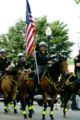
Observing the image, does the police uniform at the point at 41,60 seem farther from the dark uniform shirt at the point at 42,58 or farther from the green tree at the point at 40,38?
the green tree at the point at 40,38

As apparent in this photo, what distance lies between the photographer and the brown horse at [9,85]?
68.5ft

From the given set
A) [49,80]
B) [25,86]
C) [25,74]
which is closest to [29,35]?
[25,74]

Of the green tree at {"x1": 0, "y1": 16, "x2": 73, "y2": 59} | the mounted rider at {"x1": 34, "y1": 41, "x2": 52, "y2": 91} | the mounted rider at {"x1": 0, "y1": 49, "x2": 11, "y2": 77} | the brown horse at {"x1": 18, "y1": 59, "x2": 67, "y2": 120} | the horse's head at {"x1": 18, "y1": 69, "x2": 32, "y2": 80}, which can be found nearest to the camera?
the brown horse at {"x1": 18, "y1": 59, "x2": 67, "y2": 120}

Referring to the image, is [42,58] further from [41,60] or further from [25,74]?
[25,74]

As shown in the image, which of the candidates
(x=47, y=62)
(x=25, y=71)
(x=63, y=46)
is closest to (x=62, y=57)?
(x=47, y=62)

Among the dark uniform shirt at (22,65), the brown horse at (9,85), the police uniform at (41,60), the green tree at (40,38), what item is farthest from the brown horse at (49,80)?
the green tree at (40,38)

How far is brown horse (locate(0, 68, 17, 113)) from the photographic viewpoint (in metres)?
20.9

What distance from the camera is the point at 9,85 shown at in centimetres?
2088

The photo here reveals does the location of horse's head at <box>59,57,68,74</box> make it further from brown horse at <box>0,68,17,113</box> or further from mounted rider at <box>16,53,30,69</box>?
brown horse at <box>0,68,17,113</box>

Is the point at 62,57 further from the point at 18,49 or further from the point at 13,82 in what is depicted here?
the point at 18,49

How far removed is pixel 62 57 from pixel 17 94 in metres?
4.18

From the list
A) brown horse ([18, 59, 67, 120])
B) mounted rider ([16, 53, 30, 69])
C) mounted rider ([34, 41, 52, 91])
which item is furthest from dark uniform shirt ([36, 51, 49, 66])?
mounted rider ([16, 53, 30, 69])

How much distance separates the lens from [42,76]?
18.1 metres

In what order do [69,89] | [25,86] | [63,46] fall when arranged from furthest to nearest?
[63,46] < [69,89] < [25,86]
